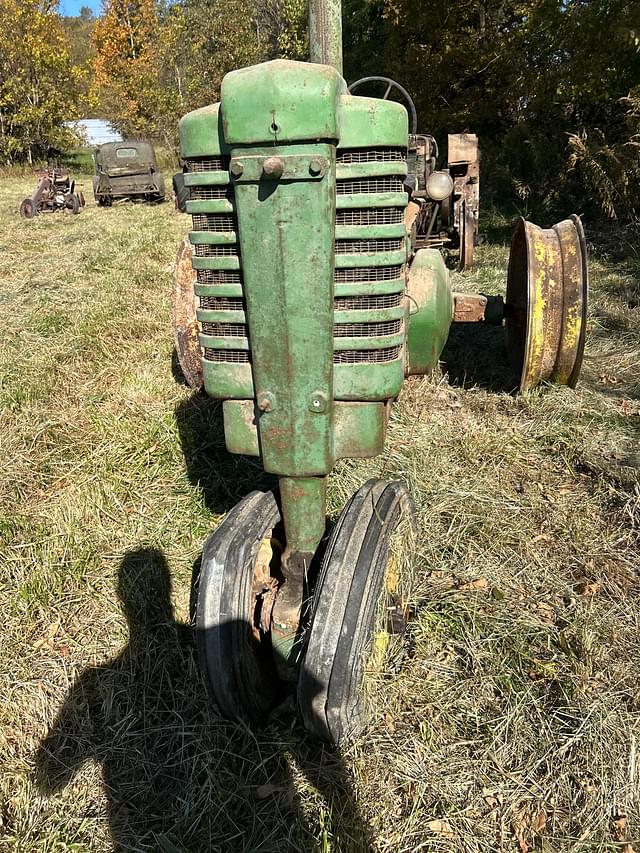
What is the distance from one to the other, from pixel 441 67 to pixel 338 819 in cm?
1383

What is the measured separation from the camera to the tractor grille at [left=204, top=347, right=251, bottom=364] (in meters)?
2.03

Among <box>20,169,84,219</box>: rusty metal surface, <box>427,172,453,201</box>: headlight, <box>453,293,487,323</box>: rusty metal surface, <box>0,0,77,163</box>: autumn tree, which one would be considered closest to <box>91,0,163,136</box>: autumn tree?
<box>0,0,77,163</box>: autumn tree

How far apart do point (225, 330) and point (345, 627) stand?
102cm

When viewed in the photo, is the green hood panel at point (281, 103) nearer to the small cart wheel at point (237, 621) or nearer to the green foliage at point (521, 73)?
the small cart wheel at point (237, 621)

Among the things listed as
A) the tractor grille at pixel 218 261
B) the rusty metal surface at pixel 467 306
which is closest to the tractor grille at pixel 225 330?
the tractor grille at pixel 218 261

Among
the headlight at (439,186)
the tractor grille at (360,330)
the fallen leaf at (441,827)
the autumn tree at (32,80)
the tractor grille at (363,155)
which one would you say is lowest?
the fallen leaf at (441,827)

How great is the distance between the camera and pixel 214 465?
3.47 meters

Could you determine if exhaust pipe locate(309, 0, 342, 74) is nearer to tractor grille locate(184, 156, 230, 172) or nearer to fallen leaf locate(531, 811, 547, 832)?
tractor grille locate(184, 156, 230, 172)

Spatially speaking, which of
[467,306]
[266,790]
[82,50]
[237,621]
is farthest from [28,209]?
[82,50]

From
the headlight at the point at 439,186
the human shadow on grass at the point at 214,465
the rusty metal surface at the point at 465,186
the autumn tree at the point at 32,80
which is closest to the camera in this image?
the human shadow on grass at the point at 214,465

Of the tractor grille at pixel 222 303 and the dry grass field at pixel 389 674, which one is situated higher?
the tractor grille at pixel 222 303

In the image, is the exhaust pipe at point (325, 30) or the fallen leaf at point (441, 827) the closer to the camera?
the fallen leaf at point (441, 827)

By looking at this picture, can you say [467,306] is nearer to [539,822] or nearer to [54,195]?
[539,822]

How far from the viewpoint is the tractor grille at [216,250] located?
74.9 inches
